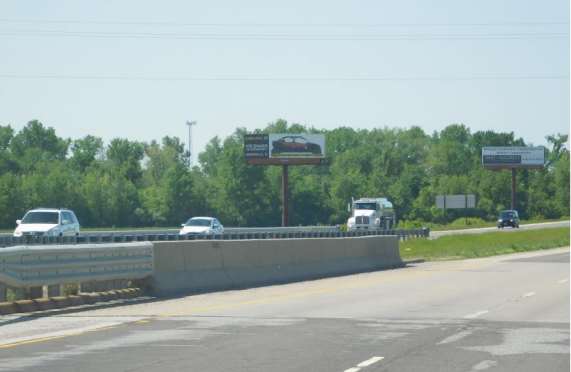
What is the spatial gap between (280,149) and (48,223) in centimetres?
6597

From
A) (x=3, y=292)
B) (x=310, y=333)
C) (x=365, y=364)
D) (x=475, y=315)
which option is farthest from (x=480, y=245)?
(x=365, y=364)

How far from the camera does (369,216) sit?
86.4 metres

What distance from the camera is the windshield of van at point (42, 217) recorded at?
45531 mm

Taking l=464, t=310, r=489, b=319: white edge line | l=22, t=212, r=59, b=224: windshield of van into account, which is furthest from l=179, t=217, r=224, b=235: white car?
l=464, t=310, r=489, b=319: white edge line

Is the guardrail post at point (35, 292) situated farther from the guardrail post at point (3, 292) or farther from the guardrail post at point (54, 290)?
the guardrail post at point (3, 292)

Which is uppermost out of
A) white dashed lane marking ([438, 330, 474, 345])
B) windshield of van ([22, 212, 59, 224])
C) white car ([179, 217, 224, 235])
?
windshield of van ([22, 212, 59, 224])

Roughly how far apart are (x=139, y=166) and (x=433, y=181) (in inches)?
1656

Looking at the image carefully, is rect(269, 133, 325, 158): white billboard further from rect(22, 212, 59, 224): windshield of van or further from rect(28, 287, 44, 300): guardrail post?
rect(28, 287, 44, 300): guardrail post

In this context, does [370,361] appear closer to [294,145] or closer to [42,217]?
[42,217]

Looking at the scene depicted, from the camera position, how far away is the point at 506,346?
50.6 ft

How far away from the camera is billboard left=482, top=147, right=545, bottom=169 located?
143 meters

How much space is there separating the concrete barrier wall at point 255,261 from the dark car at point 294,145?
234ft

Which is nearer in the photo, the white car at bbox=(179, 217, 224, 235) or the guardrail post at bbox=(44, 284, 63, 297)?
the guardrail post at bbox=(44, 284, 63, 297)

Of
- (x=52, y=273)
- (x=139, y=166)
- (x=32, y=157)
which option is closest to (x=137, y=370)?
(x=52, y=273)
